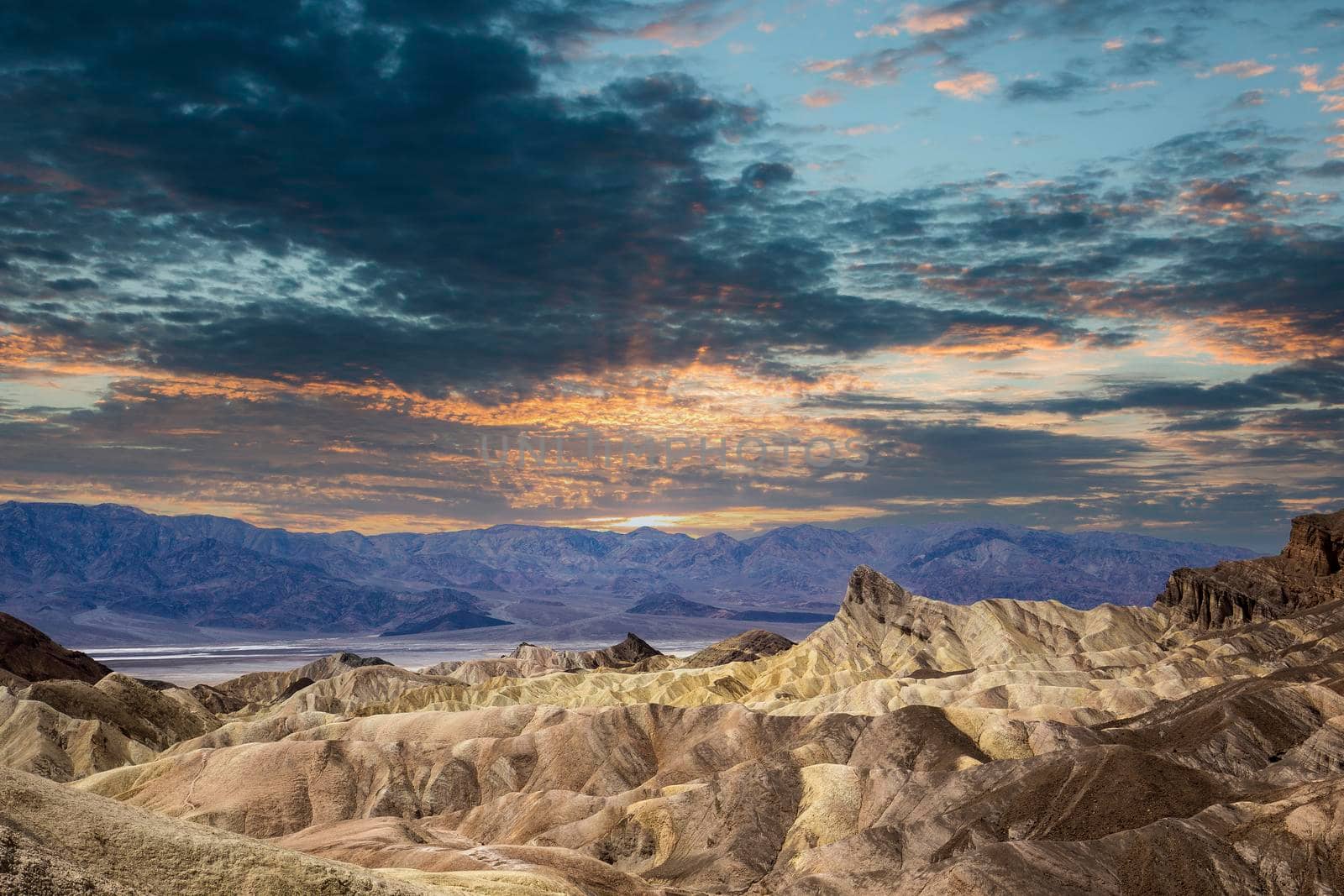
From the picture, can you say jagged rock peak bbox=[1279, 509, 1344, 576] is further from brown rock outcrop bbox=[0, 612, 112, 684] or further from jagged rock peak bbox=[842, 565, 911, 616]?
brown rock outcrop bbox=[0, 612, 112, 684]

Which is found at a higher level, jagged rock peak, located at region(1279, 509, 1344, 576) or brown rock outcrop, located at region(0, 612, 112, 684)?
jagged rock peak, located at region(1279, 509, 1344, 576)

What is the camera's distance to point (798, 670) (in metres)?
163

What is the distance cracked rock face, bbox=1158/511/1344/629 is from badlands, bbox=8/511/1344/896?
20.8ft

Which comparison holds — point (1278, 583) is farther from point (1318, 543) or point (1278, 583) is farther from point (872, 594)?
point (872, 594)

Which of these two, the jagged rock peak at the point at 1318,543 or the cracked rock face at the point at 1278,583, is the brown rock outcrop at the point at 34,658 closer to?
the cracked rock face at the point at 1278,583

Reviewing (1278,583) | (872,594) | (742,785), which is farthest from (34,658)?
(1278,583)

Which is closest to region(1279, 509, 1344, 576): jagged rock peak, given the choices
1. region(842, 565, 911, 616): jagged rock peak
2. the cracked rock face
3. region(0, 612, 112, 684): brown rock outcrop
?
the cracked rock face

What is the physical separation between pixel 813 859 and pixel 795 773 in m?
16.7

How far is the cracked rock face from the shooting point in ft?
541

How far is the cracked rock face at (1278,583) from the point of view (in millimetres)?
165000

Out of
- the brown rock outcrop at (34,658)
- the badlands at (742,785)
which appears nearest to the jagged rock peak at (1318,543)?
the badlands at (742,785)

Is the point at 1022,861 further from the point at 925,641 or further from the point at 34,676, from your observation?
the point at 34,676

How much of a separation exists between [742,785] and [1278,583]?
405 ft

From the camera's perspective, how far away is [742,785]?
83188mm
